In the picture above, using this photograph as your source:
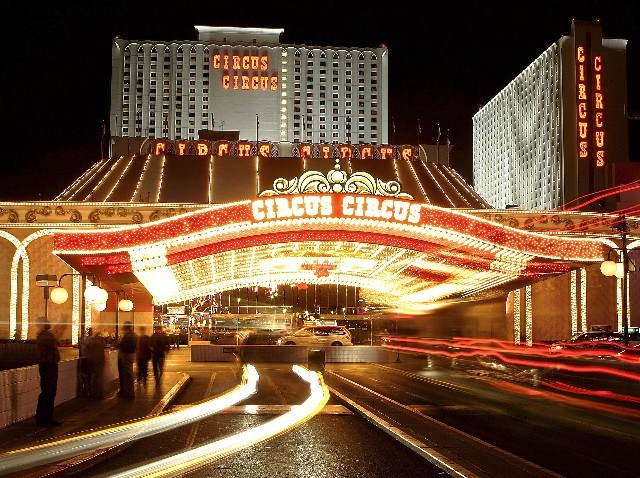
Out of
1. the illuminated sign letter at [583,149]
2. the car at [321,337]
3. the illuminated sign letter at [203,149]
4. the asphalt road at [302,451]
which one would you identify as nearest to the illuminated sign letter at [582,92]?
the illuminated sign letter at [583,149]

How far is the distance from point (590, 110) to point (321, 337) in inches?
1198

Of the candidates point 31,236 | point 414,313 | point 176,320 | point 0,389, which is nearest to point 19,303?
point 31,236

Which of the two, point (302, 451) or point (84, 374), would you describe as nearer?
point (302, 451)

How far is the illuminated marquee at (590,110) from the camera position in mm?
64875

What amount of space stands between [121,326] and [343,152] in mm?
27746

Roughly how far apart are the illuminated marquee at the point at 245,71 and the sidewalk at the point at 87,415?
412 feet

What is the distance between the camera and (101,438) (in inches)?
546

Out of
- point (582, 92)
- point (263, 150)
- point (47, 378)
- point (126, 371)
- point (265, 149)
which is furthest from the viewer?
point (265, 149)

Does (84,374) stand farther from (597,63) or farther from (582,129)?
(597,63)

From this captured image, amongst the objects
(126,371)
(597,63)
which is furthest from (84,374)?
(597,63)

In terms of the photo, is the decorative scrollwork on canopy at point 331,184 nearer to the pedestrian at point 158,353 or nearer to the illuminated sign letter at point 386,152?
the pedestrian at point 158,353

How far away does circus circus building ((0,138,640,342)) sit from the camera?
27391 millimetres

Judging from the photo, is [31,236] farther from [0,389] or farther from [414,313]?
[0,389]

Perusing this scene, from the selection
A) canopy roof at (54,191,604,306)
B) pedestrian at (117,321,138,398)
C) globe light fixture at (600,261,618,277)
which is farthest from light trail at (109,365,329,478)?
globe light fixture at (600,261,618,277)
